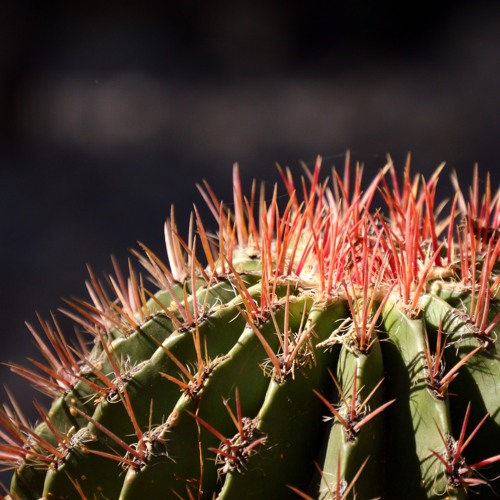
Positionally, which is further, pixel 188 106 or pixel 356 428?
pixel 188 106

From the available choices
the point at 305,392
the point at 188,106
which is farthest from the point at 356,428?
the point at 188,106

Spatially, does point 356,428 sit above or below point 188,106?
below

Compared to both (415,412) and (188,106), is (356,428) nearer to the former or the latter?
(415,412)

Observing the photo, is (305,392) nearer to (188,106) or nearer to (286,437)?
(286,437)

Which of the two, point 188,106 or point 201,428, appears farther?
point 188,106

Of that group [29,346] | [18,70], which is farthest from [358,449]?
[18,70]
